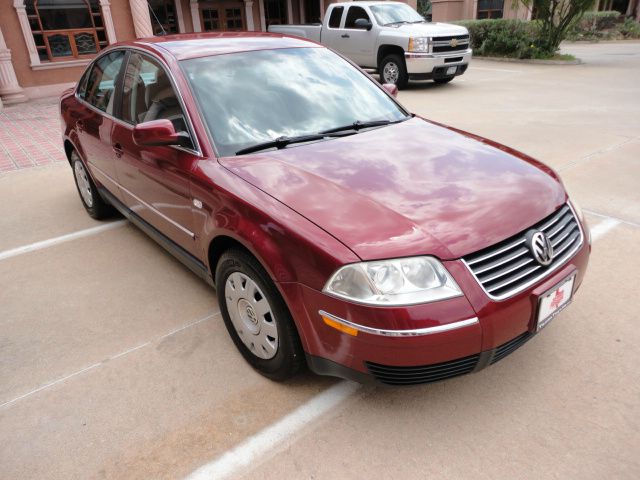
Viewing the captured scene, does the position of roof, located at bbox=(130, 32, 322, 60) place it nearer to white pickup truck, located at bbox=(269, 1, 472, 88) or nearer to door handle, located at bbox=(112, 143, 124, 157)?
door handle, located at bbox=(112, 143, 124, 157)

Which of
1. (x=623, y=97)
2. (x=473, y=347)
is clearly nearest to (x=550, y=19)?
(x=623, y=97)

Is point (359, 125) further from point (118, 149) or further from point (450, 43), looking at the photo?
point (450, 43)

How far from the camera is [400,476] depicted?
6.59ft

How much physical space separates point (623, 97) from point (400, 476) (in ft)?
33.0

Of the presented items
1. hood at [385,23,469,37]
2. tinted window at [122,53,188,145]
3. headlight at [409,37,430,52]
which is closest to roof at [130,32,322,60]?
tinted window at [122,53,188,145]

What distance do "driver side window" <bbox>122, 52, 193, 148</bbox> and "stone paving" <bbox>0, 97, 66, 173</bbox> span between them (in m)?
4.06

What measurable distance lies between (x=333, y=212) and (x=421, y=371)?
2.48ft

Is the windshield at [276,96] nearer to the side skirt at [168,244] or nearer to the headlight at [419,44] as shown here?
the side skirt at [168,244]

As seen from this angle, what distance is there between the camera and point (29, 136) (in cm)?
842

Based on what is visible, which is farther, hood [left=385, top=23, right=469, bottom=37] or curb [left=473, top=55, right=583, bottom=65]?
curb [left=473, top=55, right=583, bottom=65]

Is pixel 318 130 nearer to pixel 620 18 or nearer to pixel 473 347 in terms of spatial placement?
pixel 473 347

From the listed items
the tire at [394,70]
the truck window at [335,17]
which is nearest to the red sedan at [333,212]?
the tire at [394,70]

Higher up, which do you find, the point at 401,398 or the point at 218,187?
the point at 218,187

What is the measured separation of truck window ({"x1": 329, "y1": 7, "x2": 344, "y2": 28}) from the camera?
12352 mm
